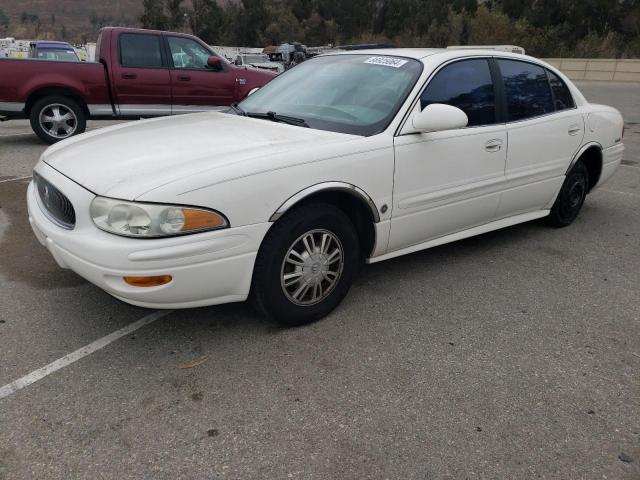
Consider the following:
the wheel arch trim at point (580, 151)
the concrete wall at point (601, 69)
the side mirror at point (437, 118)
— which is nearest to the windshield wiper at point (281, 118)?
the side mirror at point (437, 118)

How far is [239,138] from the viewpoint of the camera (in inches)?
125

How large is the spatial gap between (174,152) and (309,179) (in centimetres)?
73

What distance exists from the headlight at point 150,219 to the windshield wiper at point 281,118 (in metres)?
1.13

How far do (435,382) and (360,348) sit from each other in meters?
0.46

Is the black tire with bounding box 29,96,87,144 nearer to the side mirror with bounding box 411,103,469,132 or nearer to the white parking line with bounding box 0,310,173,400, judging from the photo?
the white parking line with bounding box 0,310,173,400

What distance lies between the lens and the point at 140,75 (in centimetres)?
856

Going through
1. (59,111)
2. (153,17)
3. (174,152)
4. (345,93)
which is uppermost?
(153,17)

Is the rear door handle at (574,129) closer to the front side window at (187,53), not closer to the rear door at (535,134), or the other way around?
the rear door at (535,134)

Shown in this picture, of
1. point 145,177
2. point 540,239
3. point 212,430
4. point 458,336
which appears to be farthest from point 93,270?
point 540,239

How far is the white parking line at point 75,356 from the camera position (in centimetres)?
256

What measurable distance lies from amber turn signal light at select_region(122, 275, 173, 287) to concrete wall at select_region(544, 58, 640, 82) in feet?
103

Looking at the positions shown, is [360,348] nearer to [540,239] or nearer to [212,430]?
[212,430]

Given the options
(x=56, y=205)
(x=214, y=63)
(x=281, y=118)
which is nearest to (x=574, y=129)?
(x=281, y=118)

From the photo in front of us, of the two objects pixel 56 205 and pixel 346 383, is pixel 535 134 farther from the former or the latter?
pixel 56 205
